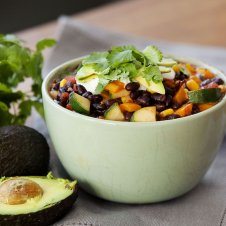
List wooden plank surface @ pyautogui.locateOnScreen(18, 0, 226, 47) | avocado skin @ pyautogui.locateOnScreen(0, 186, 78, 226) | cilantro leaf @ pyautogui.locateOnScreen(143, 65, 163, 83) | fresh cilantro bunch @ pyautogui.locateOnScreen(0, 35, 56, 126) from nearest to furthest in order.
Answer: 1. avocado skin @ pyautogui.locateOnScreen(0, 186, 78, 226)
2. cilantro leaf @ pyautogui.locateOnScreen(143, 65, 163, 83)
3. fresh cilantro bunch @ pyautogui.locateOnScreen(0, 35, 56, 126)
4. wooden plank surface @ pyautogui.locateOnScreen(18, 0, 226, 47)

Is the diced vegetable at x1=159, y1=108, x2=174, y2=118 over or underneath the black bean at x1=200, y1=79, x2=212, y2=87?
underneath

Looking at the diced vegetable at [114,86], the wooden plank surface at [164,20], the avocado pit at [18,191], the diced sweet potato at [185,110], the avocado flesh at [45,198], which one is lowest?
the wooden plank surface at [164,20]

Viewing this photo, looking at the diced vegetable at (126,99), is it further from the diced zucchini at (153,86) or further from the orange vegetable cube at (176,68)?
the orange vegetable cube at (176,68)

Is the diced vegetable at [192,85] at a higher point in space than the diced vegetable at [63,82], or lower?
higher

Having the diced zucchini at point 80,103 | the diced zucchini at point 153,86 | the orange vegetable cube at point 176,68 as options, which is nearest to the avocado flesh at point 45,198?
the diced zucchini at point 80,103

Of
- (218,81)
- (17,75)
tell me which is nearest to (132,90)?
(218,81)

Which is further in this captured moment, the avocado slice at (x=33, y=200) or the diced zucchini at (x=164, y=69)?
the diced zucchini at (x=164, y=69)

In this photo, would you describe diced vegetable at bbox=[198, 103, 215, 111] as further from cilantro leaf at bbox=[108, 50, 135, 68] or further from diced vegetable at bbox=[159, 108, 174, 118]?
cilantro leaf at bbox=[108, 50, 135, 68]

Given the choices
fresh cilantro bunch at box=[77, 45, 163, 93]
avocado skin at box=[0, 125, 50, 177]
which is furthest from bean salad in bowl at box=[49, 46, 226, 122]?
avocado skin at box=[0, 125, 50, 177]
